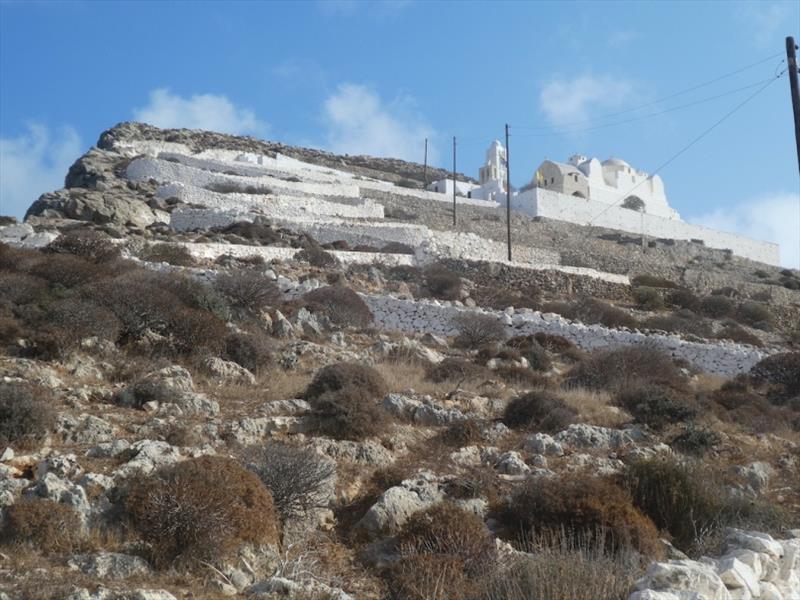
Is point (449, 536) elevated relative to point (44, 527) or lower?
lower

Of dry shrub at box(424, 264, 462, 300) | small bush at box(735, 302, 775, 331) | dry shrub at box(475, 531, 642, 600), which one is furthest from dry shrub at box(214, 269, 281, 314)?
small bush at box(735, 302, 775, 331)

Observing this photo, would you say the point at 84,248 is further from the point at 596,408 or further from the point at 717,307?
the point at 717,307

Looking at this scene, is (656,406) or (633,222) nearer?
(656,406)

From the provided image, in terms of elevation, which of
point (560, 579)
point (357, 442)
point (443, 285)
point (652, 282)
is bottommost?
point (560, 579)

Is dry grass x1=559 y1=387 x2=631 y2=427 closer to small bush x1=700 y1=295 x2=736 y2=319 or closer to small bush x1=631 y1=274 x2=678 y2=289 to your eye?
small bush x1=700 y1=295 x2=736 y2=319

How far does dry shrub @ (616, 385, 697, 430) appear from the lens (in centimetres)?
1295

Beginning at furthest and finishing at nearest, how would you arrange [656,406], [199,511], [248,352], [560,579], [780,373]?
1. [780,373]
2. [248,352]
3. [656,406]
4. [199,511]
5. [560,579]

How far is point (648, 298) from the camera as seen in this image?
3312cm

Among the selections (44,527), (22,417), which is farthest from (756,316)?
(44,527)

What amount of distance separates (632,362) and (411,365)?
4881 mm

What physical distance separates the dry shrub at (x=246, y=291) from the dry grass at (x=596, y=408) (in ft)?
23.0

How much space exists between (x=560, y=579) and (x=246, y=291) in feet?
43.1

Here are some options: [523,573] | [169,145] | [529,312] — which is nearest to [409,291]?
[529,312]

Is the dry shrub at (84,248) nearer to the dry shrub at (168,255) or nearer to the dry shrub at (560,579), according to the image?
the dry shrub at (168,255)
